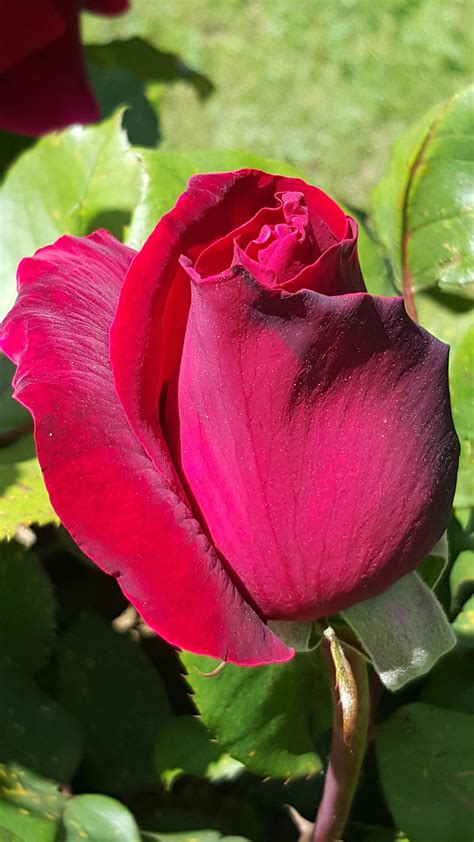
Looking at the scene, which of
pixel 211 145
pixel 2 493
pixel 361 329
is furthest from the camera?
pixel 211 145

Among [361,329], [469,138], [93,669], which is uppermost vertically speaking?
[361,329]

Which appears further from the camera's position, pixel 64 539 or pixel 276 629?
pixel 64 539

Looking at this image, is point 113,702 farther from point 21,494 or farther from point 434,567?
point 434,567

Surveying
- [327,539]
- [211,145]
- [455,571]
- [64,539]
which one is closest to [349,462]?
[327,539]

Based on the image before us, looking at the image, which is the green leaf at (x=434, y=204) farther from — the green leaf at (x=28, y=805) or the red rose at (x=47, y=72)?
the green leaf at (x=28, y=805)

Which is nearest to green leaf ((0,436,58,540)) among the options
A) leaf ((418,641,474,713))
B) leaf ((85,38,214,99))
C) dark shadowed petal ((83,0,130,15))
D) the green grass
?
leaf ((418,641,474,713))

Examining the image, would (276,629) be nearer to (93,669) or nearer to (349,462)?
(349,462)

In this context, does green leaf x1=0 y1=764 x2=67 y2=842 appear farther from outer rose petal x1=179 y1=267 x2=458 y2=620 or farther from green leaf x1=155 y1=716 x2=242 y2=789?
outer rose petal x1=179 y1=267 x2=458 y2=620
